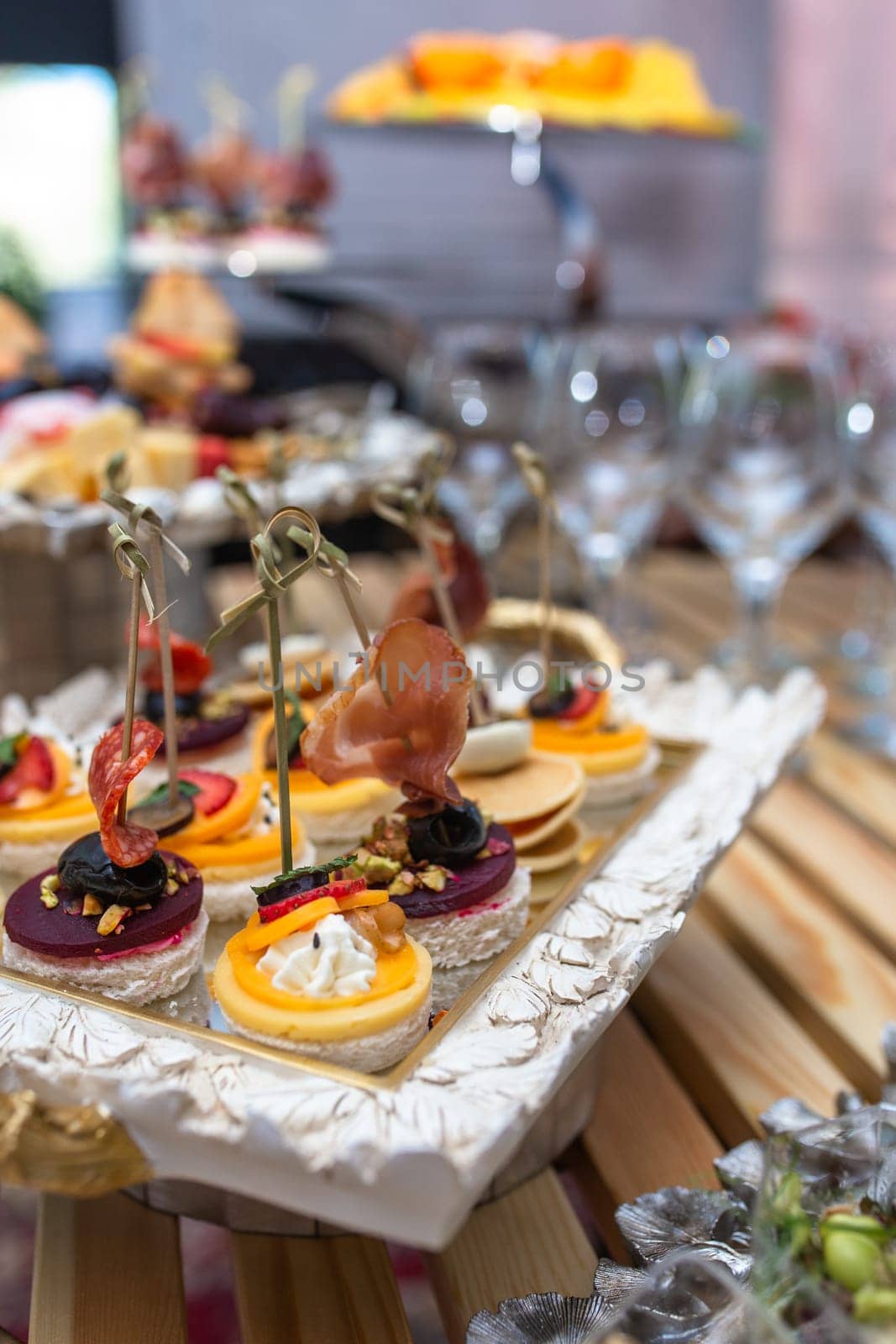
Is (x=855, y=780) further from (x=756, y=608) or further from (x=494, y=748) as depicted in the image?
(x=494, y=748)

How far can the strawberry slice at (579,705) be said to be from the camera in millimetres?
740

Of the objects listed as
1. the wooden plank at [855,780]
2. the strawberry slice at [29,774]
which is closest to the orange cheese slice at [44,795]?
the strawberry slice at [29,774]

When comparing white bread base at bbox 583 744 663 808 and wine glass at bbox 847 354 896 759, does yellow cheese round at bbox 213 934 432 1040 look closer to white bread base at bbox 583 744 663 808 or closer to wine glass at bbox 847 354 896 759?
white bread base at bbox 583 744 663 808

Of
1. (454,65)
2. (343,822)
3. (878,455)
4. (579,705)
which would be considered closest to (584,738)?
(579,705)

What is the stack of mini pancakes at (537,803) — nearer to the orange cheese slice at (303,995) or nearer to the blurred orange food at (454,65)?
the orange cheese slice at (303,995)

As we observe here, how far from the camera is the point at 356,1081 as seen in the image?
42 cm

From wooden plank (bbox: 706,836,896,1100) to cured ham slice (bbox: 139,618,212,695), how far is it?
0.38 m

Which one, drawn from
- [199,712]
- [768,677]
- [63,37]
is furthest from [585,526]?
[63,37]

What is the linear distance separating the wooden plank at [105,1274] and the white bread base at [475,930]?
17 cm

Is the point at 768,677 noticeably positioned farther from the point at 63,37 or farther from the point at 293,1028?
the point at 63,37

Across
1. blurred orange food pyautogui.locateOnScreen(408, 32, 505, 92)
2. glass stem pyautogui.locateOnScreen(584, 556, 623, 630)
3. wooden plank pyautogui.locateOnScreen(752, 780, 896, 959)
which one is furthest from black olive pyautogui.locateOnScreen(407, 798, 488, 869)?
blurred orange food pyautogui.locateOnScreen(408, 32, 505, 92)

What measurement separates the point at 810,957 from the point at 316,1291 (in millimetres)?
388

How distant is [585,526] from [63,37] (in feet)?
6.57

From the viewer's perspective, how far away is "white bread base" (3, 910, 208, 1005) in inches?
19.5
